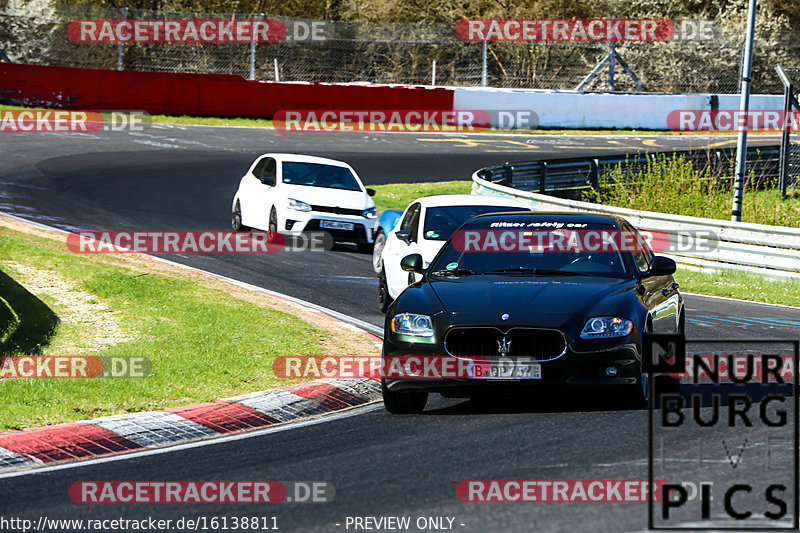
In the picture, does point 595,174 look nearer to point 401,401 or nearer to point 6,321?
point 6,321

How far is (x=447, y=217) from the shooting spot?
47.4 ft

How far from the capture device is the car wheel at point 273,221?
1945 centimetres

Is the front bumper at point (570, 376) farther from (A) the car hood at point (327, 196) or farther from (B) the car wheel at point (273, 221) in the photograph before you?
(B) the car wheel at point (273, 221)

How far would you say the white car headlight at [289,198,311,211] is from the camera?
1927 centimetres

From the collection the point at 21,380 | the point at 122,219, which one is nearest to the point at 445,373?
the point at 21,380

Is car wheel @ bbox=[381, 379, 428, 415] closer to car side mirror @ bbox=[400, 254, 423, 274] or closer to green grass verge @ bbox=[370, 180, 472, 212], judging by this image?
car side mirror @ bbox=[400, 254, 423, 274]

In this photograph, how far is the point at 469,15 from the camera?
5669 cm

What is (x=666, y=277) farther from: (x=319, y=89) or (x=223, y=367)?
(x=319, y=89)

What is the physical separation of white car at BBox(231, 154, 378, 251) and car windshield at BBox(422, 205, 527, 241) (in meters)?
5.00

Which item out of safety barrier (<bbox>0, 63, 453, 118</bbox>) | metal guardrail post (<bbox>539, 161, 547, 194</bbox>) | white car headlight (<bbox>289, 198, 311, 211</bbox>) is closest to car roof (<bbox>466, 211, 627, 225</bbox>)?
white car headlight (<bbox>289, 198, 311, 211</bbox>)

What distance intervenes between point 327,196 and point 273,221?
0.97 meters

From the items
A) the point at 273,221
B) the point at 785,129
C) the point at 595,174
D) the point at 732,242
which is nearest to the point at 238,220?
the point at 273,221

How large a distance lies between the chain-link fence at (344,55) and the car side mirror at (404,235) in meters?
26.9

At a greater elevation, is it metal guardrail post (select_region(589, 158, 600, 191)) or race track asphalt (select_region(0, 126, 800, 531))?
metal guardrail post (select_region(589, 158, 600, 191))
